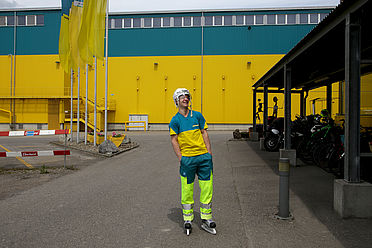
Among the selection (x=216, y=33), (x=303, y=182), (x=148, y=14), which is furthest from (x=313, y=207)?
(x=148, y=14)

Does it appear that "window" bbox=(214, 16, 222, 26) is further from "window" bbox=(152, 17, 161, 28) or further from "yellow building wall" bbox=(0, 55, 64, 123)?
"yellow building wall" bbox=(0, 55, 64, 123)

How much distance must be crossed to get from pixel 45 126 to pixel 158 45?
13.2m

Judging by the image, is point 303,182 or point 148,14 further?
point 148,14

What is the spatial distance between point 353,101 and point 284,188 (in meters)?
1.60

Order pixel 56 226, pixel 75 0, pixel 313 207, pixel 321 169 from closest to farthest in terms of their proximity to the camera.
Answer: pixel 56 226
pixel 313 207
pixel 321 169
pixel 75 0

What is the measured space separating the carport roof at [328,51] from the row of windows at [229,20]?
17853 millimetres

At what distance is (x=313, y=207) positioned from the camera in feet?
18.0

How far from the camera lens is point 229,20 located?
32062 mm

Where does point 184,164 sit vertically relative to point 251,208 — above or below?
above

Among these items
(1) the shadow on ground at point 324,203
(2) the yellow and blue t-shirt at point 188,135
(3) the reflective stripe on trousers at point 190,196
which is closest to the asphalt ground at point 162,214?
(1) the shadow on ground at point 324,203

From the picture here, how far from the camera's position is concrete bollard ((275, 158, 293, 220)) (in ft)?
15.6

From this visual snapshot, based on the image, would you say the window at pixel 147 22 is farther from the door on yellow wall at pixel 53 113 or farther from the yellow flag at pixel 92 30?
the yellow flag at pixel 92 30

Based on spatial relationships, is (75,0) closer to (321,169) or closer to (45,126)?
(321,169)

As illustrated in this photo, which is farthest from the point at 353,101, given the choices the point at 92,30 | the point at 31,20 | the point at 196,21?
the point at 31,20
